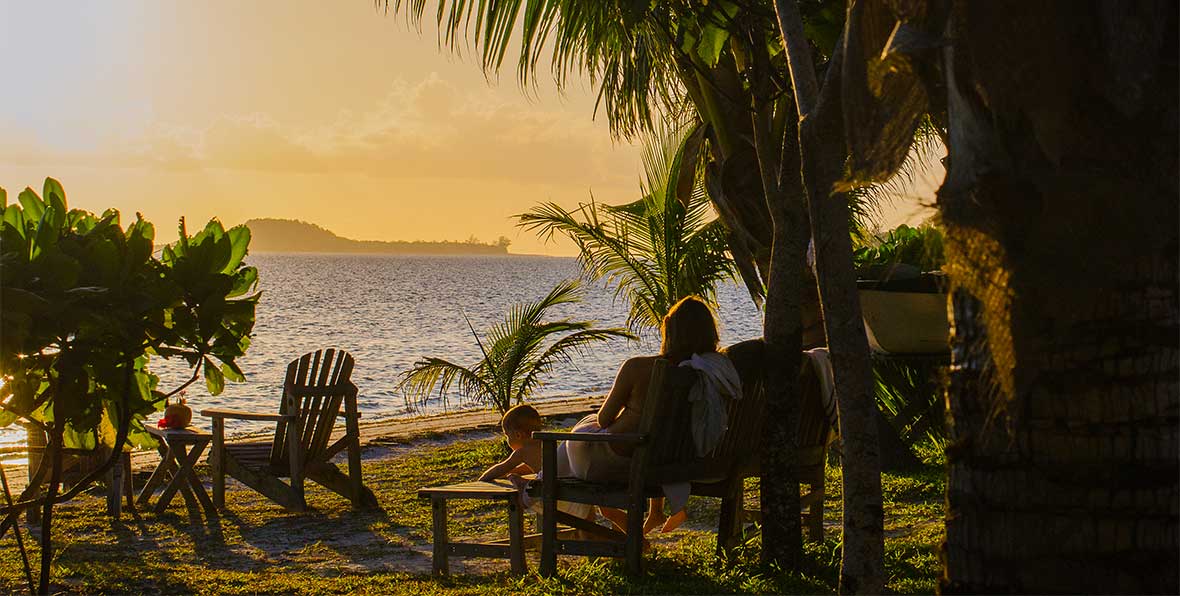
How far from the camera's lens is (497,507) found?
8.44 m

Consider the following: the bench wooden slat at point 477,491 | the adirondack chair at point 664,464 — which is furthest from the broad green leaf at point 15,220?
the adirondack chair at point 664,464

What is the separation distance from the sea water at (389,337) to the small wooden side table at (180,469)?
1705mm

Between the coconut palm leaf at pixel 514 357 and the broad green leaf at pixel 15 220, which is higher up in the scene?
the broad green leaf at pixel 15 220

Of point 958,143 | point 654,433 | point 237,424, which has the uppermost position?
point 958,143

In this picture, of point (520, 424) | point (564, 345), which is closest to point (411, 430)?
point (564, 345)

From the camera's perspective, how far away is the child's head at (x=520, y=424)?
6.51 m

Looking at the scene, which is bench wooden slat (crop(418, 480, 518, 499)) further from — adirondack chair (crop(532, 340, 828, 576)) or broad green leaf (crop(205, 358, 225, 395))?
broad green leaf (crop(205, 358, 225, 395))

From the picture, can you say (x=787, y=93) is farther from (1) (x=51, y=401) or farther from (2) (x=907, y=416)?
(2) (x=907, y=416)

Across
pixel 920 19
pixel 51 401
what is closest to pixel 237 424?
pixel 51 401

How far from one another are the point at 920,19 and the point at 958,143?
1.25ft

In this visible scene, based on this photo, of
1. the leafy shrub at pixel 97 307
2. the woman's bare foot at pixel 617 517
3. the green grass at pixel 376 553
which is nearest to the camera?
the leafy shrub at pixel 97 307

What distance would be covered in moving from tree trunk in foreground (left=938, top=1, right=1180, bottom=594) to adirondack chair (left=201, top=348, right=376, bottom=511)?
6.84 meters

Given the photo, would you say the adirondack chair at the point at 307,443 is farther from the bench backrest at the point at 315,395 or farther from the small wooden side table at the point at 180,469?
the small wooden side table at the point at 180,469

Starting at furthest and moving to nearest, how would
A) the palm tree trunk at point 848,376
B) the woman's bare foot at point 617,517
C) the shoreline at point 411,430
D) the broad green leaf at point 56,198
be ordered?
the shoreline at point 411,430 → the woman's bare foot at point 617,517 → the broad green leaf at point 56,198 → the palm tree trunk at point 848,376
